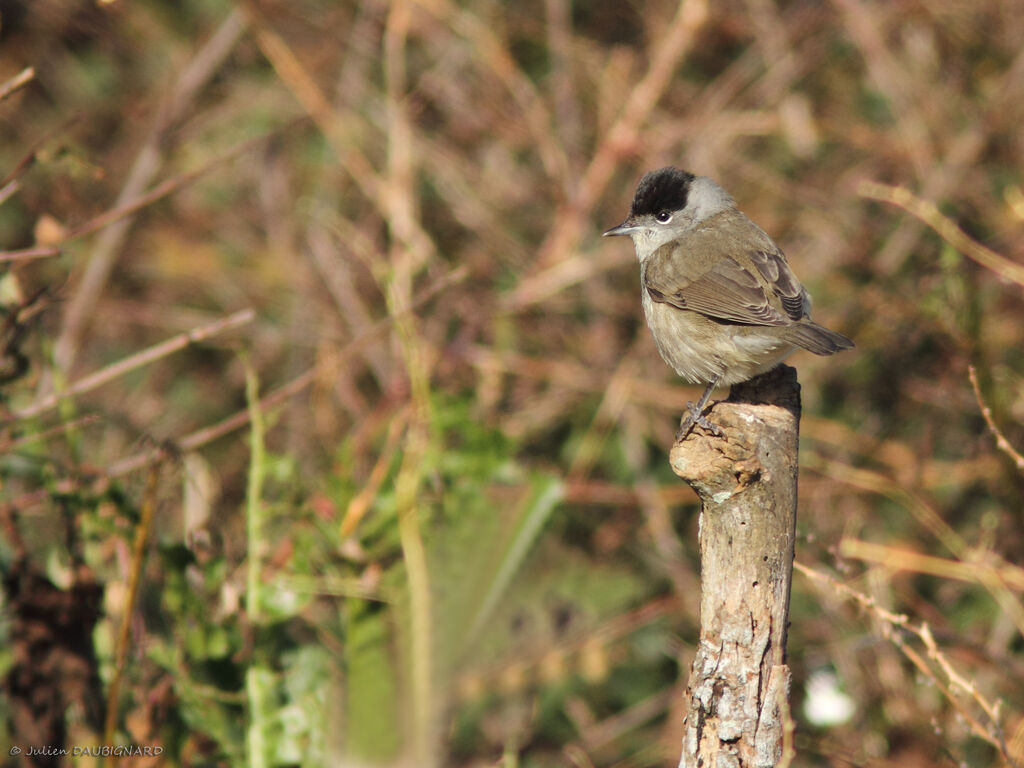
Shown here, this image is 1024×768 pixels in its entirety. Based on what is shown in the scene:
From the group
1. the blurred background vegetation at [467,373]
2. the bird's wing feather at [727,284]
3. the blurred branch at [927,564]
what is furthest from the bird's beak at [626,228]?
the blurred branch at [927,564]

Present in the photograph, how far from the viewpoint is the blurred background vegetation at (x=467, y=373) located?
3258 millimetres

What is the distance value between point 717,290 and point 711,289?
3 cm

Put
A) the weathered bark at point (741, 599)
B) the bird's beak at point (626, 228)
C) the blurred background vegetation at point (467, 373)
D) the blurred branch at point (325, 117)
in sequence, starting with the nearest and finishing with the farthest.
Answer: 1. the weathered bark at point (741, 599)
2. the blurred background vegetation at point (467, 373)
3. the bird's beak at point (626, 228)
4. the blurred branch at point (325, 117)

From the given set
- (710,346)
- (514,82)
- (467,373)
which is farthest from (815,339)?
(514,82)

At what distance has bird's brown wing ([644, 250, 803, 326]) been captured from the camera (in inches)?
136

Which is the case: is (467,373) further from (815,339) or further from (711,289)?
(815,339)

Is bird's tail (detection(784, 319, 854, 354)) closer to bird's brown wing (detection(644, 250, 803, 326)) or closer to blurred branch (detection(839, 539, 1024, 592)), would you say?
bird's brown wing (detection(644, 250, 803, 326))

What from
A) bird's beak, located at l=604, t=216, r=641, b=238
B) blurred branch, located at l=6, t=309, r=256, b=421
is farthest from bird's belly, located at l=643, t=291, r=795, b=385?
blurred branch, located at l=6, t=309, r=256, b=421

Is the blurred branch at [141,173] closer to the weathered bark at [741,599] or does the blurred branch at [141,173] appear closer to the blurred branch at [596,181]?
the blurred branch at [596,181]

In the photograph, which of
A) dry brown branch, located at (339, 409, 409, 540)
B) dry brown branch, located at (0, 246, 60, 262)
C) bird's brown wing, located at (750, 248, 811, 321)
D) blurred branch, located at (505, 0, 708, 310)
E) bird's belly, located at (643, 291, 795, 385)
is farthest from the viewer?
blurred branch, located at (505, 0, 708, 310)

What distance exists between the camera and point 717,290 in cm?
366

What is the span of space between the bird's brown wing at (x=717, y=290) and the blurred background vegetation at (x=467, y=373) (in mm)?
799

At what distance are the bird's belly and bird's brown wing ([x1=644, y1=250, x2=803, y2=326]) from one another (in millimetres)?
37

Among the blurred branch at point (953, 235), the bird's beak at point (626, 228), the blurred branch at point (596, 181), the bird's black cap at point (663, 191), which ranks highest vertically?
the blurred branch at point (596, 181)
